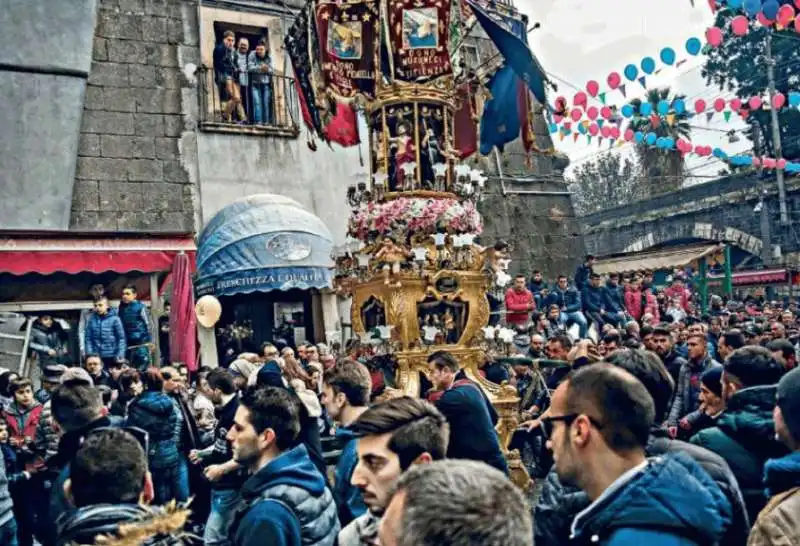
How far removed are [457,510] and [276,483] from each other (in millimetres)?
1797

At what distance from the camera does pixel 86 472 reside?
2840 millimetres

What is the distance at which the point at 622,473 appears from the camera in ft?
7.77

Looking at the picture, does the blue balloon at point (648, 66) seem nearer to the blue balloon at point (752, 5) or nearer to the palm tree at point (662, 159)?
the blue balloon at point (752, 5)

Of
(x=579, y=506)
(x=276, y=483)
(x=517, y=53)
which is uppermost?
(x=517, y=53)

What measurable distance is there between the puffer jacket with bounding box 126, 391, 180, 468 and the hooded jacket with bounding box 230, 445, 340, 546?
11.6 ft

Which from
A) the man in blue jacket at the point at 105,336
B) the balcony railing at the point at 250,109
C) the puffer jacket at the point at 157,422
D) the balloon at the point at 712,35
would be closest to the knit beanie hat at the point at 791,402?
the puffer jacket at the point at 157,422

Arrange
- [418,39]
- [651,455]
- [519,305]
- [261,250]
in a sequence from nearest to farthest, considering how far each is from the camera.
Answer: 1. [651,455]
2. [418,39]
3. [519,305]
4. [261,250]

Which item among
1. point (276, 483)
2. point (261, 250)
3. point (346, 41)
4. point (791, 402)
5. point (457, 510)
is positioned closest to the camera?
point (457, 510)

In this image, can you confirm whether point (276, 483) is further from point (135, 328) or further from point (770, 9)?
point (770, 9)

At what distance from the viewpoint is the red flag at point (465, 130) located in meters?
10.4

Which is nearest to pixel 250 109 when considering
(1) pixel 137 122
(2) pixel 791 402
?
(1) pixel 137 122

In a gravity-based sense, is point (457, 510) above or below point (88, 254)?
below

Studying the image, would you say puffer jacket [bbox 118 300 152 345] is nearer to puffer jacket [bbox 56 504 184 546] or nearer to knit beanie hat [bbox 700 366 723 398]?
knit beanie hat [bbox 700 366 723 398]

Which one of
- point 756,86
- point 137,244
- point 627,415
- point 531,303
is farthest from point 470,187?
point 756,86
